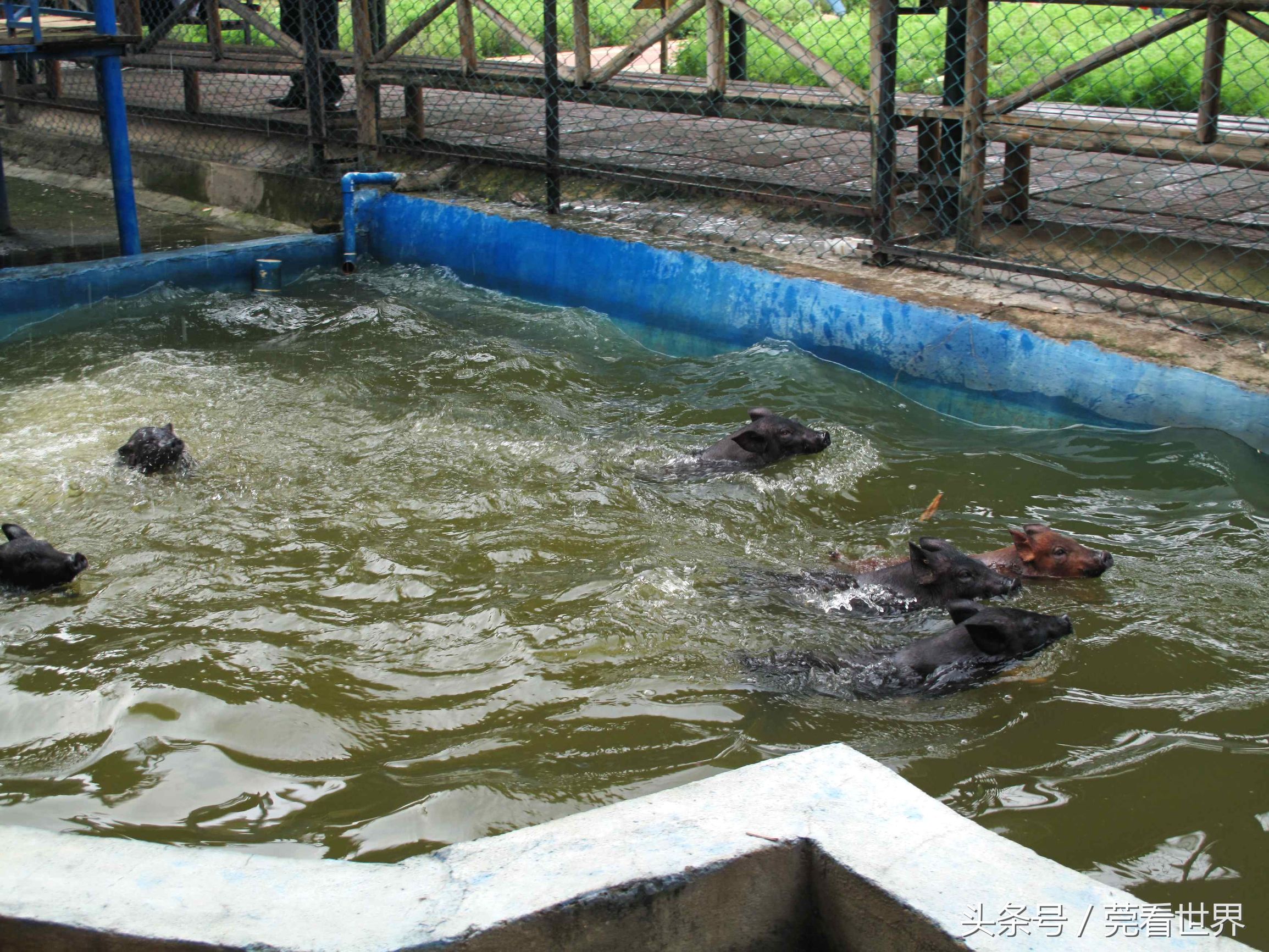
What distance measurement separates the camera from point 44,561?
15.7 feet

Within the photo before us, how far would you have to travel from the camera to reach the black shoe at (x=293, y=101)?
1270cm

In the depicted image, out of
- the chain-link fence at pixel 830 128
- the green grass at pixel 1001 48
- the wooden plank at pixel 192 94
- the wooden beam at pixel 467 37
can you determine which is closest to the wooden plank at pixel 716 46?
the chain-link fence at pixel 830 128

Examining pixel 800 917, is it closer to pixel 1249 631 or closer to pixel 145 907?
pixel 145 907

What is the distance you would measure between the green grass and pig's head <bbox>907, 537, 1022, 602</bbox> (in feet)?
18.8

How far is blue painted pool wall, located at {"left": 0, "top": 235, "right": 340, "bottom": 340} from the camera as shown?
8461 millimetres

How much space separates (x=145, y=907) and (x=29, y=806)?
1.35 meters

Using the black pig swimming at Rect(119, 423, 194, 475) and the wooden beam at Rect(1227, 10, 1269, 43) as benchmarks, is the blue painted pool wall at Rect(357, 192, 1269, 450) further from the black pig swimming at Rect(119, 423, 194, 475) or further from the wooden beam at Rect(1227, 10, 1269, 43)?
the black pig swimming at Rect(119, 423, 194, 475)

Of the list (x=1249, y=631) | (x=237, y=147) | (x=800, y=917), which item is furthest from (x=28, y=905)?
(x=237, y=147)

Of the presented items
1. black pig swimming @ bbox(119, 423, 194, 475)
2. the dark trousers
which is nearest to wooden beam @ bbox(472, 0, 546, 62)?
the dark trousers

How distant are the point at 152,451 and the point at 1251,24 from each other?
5.92m

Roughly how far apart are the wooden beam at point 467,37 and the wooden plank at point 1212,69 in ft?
18.5

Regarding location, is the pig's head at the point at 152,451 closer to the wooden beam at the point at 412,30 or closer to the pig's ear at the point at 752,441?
the pig's ear at the point at 752,441

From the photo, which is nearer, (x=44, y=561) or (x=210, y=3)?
(x=44, y=561)

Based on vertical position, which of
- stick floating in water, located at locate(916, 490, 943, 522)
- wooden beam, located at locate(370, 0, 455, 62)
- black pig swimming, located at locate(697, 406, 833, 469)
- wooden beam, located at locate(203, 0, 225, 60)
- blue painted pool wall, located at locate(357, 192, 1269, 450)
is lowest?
stick floating in water, located at locate(916, 490, 943, 522)
